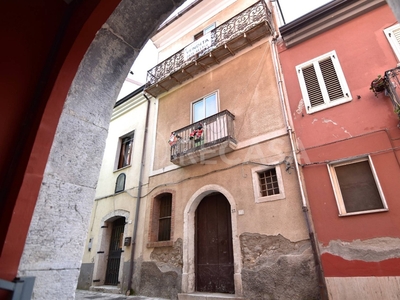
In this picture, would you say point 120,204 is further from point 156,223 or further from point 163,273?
point 163,273

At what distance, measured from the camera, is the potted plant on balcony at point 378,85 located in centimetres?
551

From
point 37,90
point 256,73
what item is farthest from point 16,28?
point 256,73

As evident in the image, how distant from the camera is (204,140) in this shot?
7.97 metres

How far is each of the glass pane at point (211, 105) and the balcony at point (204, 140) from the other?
70 cm

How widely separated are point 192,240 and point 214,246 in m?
0.73

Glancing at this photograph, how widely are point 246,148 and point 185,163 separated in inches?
87.6

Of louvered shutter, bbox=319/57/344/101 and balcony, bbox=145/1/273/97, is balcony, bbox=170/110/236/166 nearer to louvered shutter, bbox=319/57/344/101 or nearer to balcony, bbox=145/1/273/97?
balcony, bbox=145/1/273/97

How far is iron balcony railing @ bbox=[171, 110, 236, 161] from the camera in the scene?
7586 mm

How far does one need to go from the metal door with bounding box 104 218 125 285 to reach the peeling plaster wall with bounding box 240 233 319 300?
5392mm

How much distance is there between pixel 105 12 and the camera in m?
1.77

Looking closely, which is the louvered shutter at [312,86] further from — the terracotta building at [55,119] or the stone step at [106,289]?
the stone step at [106,289]

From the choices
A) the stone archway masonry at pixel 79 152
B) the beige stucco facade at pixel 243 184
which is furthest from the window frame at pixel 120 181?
the stone archway masonry at pixel 79 152

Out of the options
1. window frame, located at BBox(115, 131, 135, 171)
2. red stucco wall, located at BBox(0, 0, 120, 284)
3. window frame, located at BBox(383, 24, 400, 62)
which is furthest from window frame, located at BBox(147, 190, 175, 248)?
window frame, located at BBox(383, 24, 400, 62)

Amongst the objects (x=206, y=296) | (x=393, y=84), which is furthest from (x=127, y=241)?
(x=393, y=84)
